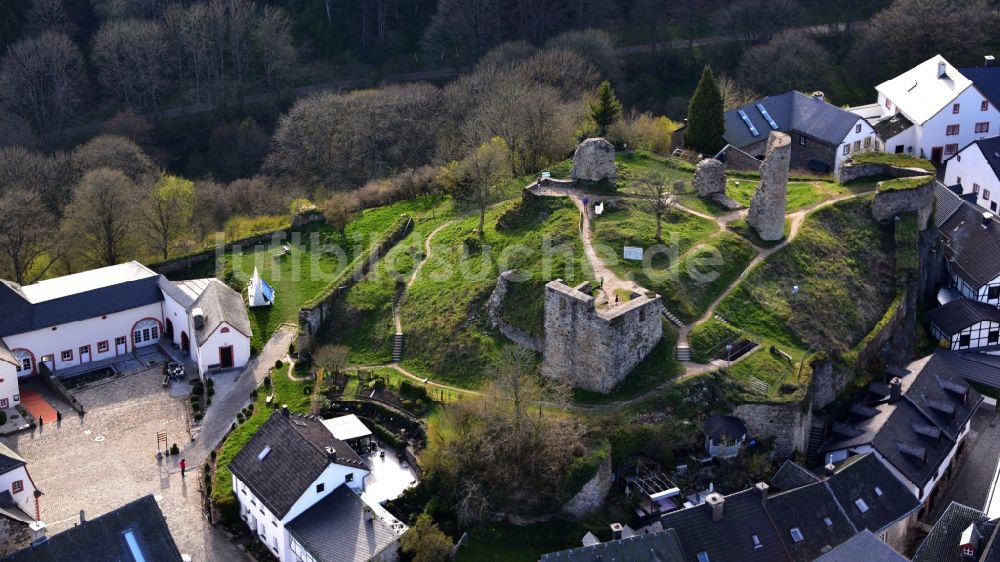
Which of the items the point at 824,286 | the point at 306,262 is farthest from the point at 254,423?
the point at 824,286

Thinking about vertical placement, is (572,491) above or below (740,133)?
below

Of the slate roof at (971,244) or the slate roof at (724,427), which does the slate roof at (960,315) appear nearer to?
the slate roof at (971,244)

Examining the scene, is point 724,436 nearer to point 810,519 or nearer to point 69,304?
point 810,519

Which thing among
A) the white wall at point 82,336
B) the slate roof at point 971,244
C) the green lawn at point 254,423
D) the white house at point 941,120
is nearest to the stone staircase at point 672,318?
the green lawn at point 254,423

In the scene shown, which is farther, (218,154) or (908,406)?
(218,154)

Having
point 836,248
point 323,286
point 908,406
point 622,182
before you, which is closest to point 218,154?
point 323,286

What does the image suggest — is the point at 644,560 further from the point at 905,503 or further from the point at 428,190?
the point at 428,190
